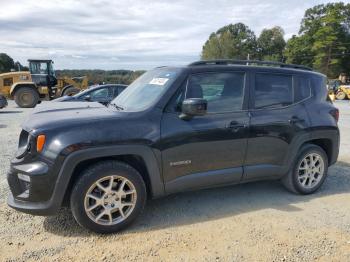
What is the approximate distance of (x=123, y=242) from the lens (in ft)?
11.2

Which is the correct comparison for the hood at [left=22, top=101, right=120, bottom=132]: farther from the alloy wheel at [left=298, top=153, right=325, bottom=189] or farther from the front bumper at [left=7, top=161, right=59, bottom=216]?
the alloy wheel at [left=298, top=153, right=325, bottom=189]

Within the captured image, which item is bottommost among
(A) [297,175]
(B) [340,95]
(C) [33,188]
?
(B) [340,95]

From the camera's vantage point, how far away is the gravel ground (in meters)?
3.21

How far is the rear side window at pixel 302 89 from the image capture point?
4637 mm

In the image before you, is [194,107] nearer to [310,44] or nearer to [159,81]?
[159,81]

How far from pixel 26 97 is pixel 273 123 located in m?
17.6

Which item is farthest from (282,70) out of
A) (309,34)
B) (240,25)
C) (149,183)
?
(240,25)

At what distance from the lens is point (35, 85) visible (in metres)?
19.5

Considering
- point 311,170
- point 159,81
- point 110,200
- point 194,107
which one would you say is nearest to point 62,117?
point 110,200

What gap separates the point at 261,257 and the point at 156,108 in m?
1.86

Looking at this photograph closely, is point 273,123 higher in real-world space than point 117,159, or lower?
higher

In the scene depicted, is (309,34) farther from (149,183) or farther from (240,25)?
(149,183)

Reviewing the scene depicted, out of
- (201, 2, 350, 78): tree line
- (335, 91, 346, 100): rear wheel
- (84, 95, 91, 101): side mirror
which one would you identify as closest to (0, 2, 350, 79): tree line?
(201, 2, 350, 78): tree line

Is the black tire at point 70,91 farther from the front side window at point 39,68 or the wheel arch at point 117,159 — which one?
the wheel arch at point 117,159
